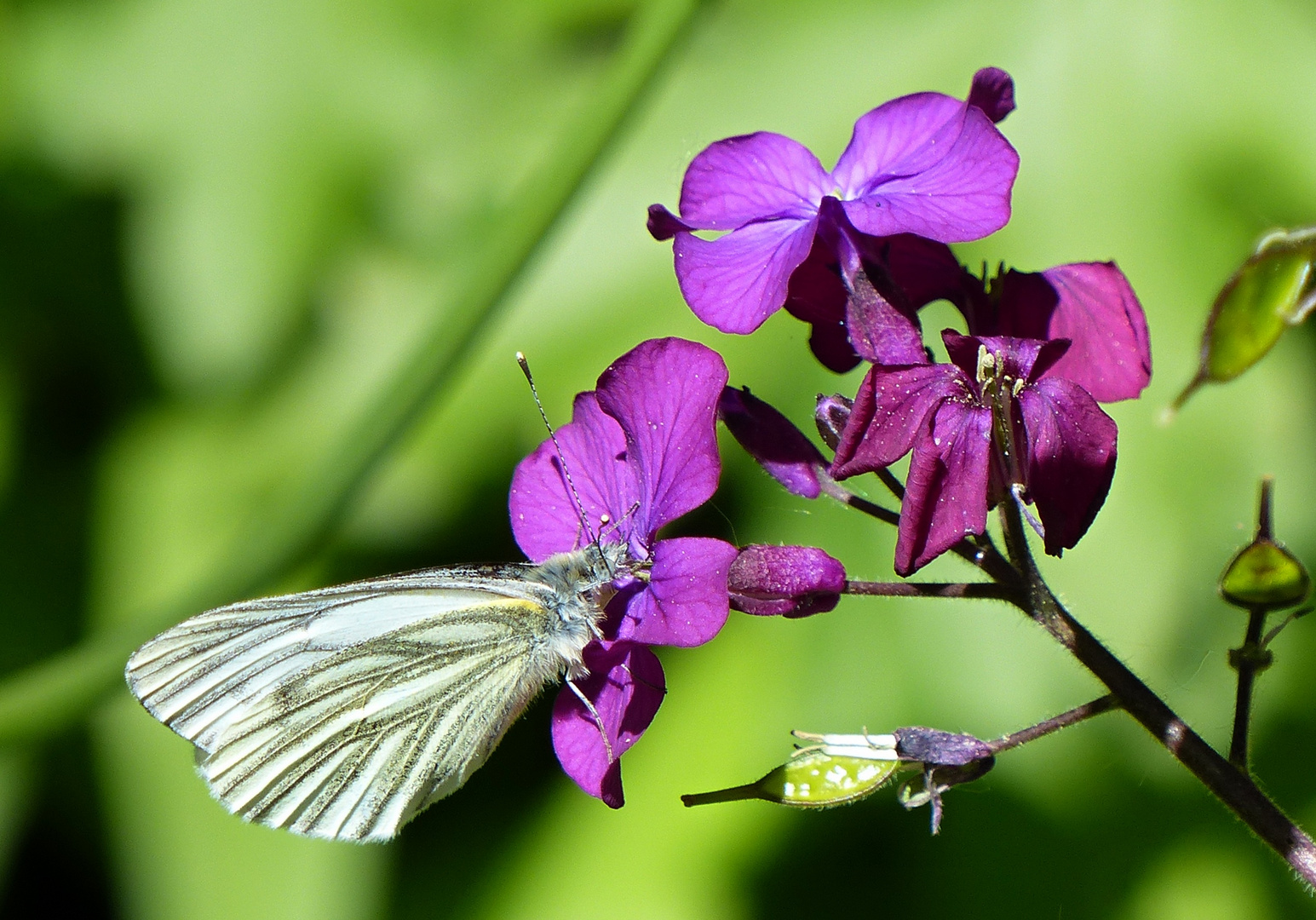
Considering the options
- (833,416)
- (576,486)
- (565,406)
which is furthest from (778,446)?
(565,406)

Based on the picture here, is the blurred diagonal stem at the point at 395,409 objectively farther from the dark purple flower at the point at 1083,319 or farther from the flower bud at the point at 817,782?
the flower bud at the point at 817,782

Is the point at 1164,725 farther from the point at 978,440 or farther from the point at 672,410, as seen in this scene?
the point at 672,410

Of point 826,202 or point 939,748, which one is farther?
point 826,202

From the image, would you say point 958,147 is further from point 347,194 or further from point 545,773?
point 347,194

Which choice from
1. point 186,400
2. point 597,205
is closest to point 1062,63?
point 597,205

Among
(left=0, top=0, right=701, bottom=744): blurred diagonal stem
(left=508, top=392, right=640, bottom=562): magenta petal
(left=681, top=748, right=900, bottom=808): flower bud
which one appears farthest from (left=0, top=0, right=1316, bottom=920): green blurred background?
(left=681, top=748, right=900, bottom=808): flower bud

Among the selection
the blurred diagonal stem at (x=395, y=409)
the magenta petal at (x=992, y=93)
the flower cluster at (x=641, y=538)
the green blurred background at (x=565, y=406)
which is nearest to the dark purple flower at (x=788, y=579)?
the flower cluster at (x=641, y=538)

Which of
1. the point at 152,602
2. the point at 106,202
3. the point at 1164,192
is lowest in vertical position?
the point at 152,602

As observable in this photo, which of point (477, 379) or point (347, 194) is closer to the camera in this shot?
point (477, 379)
